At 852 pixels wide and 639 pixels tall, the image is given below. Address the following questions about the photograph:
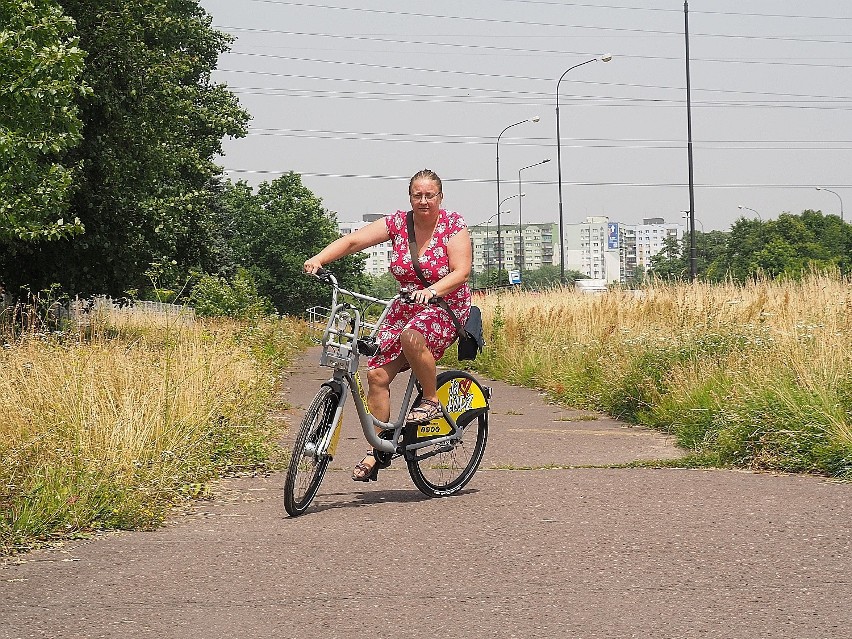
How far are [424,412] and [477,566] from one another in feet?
7.07

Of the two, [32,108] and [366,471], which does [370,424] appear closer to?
[366,471]

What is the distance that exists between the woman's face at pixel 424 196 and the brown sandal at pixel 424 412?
3.90 ft

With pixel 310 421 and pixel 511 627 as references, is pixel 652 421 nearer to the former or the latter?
pixel 310 421

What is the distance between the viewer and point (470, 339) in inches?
306

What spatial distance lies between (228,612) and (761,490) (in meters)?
4.18

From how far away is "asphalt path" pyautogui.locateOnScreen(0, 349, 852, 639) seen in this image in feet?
15.5

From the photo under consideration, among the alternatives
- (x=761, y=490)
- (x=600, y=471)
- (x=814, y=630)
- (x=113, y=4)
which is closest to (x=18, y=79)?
(x=113, y=4)

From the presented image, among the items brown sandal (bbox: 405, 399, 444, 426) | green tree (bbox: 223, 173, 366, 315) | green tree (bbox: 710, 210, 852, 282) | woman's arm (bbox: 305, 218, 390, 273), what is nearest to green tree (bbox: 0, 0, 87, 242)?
woman's arm (bbox: 305, 218, 390, 273)

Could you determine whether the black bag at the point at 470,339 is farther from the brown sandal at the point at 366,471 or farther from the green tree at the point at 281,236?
the green tree at the point at 281,236

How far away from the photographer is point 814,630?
4.51 m

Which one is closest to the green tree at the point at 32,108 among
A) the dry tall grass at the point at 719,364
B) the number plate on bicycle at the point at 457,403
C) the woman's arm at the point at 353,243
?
the dry tall grass at the point at 719,364

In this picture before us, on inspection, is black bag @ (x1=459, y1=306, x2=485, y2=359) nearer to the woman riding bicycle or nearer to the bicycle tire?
the woman riding bicycle

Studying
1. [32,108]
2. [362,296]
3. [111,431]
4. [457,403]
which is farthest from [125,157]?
[362,296]

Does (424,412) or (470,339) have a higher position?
(470,339)
